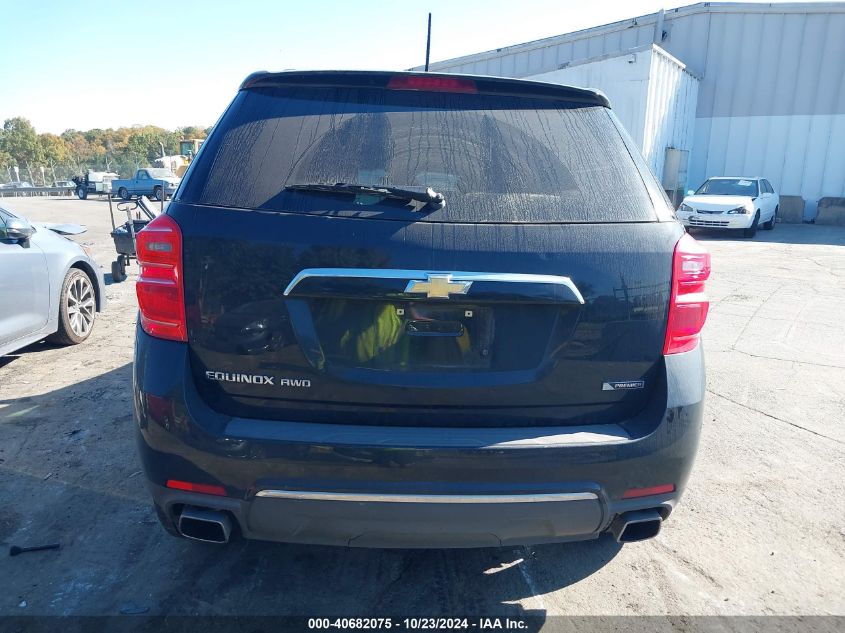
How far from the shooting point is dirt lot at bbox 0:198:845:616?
2.43 m

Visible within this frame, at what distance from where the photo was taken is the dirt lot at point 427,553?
2426 mm

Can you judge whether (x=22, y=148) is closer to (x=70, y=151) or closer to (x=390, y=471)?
(x=70, y=151)

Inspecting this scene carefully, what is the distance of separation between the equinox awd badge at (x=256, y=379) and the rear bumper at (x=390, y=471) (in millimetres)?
105

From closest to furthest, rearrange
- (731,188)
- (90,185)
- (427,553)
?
1. (427,553)
2. (731,188)
3. (90,185)

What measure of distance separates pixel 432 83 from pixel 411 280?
2.74 ft

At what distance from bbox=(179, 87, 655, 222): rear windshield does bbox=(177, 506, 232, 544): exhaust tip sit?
105cm

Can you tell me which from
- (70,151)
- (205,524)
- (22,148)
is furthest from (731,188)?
(70,151)

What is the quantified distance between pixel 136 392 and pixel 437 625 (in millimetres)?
1428

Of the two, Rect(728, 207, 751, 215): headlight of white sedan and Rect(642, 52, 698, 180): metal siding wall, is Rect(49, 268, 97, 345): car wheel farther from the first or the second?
Rect(728, 207, 751, 215): headlight of white sedan

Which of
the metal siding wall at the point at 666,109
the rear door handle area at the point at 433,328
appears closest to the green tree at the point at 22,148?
the metal siding wall at the point at 666,109

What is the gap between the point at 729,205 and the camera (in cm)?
1542

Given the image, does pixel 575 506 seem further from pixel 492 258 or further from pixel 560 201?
pixel 560 201

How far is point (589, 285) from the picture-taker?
1.95 m

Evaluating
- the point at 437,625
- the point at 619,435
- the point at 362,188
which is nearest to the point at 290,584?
the point at 437,625
